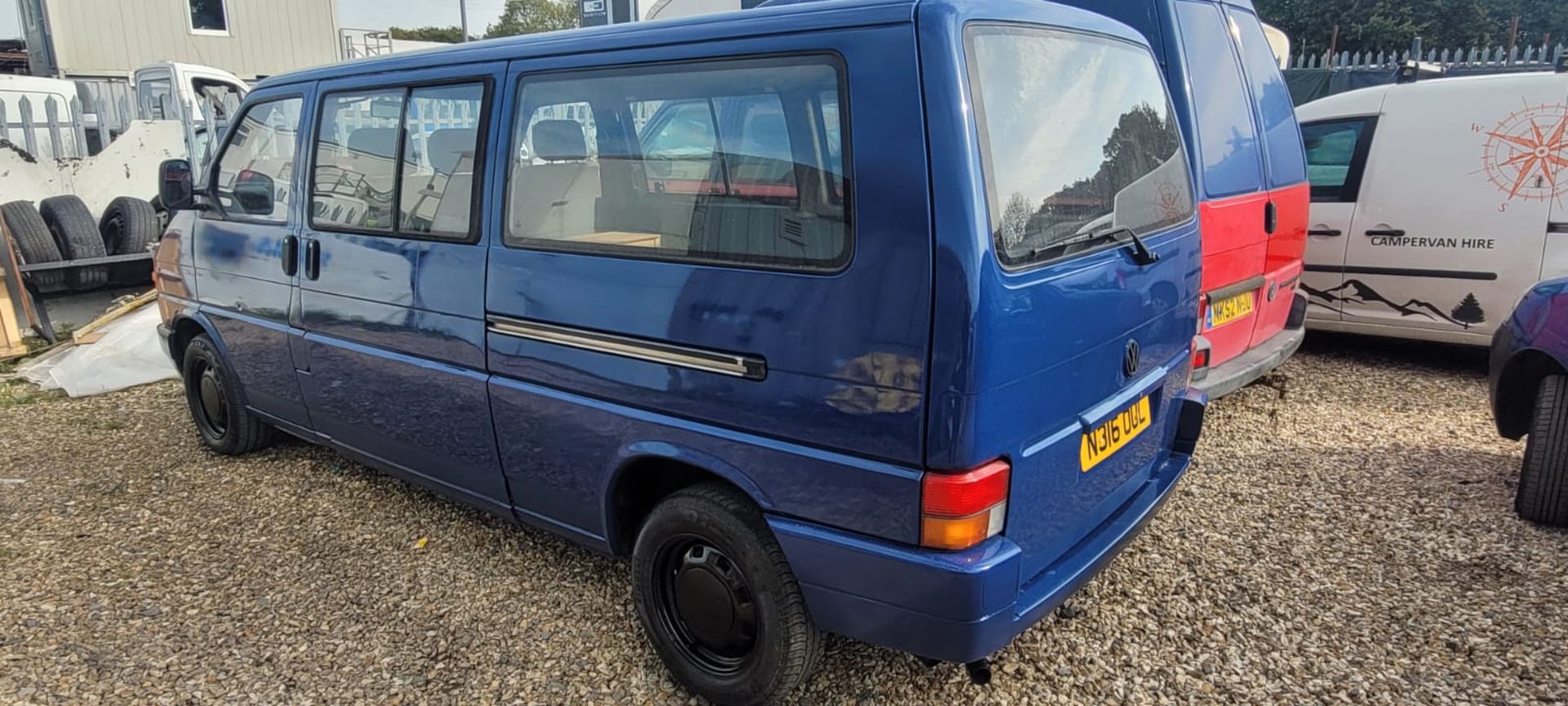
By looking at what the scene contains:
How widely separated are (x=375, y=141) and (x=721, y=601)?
7.00 ft

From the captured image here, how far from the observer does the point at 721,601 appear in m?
2.48

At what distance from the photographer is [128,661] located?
2828 millimetres

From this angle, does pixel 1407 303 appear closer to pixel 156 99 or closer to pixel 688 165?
pixel 688 165

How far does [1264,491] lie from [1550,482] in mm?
955

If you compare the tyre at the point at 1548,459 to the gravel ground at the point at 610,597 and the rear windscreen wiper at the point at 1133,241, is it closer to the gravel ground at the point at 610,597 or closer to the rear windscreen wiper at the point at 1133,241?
the gravel ground at the point at 610,597

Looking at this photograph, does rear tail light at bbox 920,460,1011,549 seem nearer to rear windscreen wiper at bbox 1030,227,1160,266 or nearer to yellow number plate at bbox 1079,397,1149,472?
yellow number plate at bbox 1079,397,1149,472

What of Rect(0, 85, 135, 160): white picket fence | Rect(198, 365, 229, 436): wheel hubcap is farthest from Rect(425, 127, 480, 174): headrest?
Rect(0, 85, 135, 160): white picket fence

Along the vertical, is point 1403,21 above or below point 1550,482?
above

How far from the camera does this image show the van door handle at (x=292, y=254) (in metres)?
3.59

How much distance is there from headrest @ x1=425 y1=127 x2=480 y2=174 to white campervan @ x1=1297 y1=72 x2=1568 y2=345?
5131 mm

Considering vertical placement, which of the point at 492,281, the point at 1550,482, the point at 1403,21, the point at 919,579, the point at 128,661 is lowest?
the point at 128,661

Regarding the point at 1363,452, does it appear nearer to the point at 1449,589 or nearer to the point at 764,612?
the point at 1449,589

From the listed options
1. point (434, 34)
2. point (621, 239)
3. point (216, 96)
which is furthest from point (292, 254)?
point (434, 34)

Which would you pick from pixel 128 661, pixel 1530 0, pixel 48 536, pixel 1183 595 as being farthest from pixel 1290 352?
pixel 1530 0
